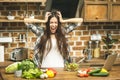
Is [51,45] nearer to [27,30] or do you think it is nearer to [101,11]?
[27,30]

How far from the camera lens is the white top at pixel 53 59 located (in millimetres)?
4520

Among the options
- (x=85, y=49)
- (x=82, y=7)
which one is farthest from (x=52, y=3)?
(x=85, y=49)

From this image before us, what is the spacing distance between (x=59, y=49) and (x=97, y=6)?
1395 mm

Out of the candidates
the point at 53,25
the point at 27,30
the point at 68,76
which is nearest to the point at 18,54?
the point at 27,30

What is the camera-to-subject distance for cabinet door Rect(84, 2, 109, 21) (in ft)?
18.3

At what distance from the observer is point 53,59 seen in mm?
4555

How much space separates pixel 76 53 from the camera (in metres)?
5.79

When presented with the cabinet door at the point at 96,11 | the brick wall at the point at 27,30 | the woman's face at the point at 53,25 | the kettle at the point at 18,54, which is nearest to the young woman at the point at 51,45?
the woman's face at the point at 53,25

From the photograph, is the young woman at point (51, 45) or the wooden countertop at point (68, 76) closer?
the wooden countertop at point (68, 76)

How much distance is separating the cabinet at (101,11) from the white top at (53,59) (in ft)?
3.88

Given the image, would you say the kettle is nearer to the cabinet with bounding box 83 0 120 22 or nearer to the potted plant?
the cabinet with bounding box 83 0 120 22

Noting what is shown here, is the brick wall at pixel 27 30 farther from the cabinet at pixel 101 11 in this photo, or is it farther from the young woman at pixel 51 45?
the young woman at pixel 51 45

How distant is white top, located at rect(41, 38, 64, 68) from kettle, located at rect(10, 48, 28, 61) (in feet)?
2.91

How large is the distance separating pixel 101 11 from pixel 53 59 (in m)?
1.54
